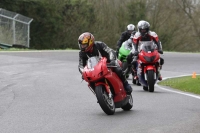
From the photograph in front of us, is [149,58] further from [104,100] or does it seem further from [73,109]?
[104,100]

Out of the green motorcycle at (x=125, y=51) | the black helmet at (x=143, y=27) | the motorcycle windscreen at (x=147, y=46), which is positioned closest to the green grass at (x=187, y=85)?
the green motorcycle at (x=125, y=51)

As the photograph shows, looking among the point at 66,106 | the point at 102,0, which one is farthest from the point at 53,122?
the point at 102,0

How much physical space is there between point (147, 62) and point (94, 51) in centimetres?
461

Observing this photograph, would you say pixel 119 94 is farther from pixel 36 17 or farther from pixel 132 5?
pixel 132 5

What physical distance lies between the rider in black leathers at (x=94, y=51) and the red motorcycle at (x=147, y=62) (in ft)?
13.4

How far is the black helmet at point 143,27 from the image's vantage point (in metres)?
15.2

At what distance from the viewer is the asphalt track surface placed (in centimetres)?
878

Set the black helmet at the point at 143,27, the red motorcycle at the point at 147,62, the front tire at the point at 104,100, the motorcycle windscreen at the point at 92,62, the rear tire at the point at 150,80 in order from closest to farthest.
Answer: the front tire at the point at 104,100 → the motorcycle windscreen at the point at 92,62 → the rear tire at the point at 150,80 → the red motorcycle at the point at 147,62 → the black helmet at the point at 143,27

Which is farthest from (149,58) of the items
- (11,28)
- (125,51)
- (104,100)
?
(11,28)

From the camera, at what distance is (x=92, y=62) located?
10258 mm

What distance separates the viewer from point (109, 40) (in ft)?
153

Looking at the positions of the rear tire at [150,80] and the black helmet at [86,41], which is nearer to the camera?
the black helmet at [86,41]

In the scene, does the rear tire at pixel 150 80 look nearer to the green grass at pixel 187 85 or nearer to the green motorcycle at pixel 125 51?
the green grass at pixel 187 85

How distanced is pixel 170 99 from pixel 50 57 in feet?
48.4
